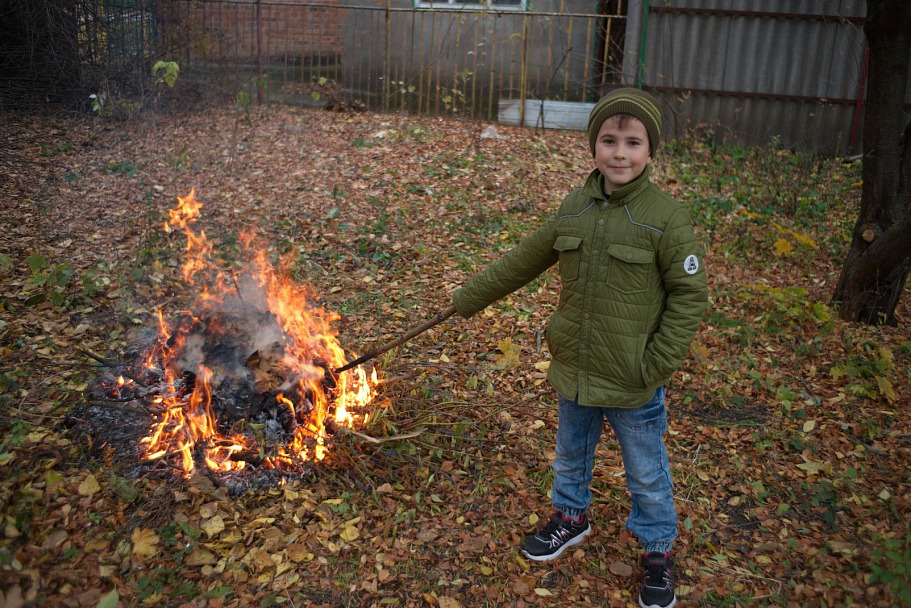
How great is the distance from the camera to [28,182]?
706 centimetres

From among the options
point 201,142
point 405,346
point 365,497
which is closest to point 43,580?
point 365,497

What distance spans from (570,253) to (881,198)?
13.1 ft

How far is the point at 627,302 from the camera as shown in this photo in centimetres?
270

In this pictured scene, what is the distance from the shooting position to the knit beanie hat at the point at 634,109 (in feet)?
8.63

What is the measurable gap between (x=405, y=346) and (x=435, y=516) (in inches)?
70.5

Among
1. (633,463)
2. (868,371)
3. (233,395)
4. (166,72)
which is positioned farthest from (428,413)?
(166,72)

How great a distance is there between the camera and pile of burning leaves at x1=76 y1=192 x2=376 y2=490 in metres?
3.49

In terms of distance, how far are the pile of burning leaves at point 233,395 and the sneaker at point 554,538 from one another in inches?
47.5

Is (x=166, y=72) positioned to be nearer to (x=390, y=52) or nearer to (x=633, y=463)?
(x=390, y=52)

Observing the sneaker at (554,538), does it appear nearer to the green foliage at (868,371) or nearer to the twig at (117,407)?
the twig at (117,407)

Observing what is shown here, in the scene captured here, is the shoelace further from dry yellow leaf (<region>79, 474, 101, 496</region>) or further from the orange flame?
dry yellow leaf (<region>79, 474, 101, 496</region>)

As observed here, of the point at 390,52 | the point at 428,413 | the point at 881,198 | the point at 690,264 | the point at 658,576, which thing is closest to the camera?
the point at 690,264

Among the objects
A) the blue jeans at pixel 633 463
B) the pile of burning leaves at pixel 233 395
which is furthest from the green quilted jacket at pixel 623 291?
the pile of burning leaves at pixel 233 395

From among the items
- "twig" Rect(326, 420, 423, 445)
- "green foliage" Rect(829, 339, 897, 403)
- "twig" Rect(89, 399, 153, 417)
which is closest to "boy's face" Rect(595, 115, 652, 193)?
"twig" Rect(326, 420, 423, 445)
